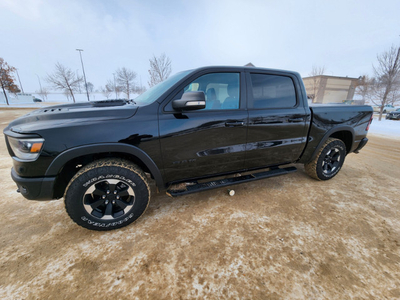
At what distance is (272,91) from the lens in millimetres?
2604

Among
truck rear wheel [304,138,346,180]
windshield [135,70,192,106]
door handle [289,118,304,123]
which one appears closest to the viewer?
windshield [135,70,192,106]

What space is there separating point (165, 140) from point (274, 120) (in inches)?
62.3

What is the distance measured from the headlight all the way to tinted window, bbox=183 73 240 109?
1.76 meters

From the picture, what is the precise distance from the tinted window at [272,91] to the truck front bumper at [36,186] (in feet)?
8.26

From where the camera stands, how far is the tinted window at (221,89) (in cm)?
232

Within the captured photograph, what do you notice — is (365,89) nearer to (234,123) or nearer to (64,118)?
(234,123)

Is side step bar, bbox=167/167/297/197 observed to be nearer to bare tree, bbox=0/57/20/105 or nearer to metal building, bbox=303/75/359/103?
bare tree, bbox=0/57/20/105

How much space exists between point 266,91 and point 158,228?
7.70ft

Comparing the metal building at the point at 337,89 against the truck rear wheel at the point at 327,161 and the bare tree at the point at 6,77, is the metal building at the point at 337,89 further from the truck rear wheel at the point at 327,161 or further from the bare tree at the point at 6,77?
the bare tree at the point at 6,77

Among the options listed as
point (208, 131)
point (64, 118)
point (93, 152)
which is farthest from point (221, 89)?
point (64, 118)

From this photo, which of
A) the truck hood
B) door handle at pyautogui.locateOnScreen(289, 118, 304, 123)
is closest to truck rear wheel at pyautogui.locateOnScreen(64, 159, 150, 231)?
the truck hood

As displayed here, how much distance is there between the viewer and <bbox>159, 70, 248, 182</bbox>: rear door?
2051 mm

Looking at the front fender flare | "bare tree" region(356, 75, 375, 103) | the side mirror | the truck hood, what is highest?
"bare tree" region(356, 75, 375, 103)

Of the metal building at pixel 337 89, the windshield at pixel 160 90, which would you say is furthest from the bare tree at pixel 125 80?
the metal building at pixel 337 89
